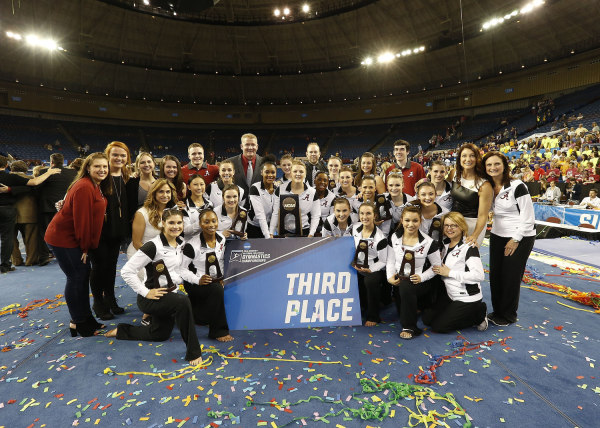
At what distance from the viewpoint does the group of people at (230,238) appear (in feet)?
10.1

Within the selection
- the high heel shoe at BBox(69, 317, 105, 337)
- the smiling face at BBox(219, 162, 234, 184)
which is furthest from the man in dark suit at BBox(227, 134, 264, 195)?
the high heel shoe at BBox(69, 317, 105, 337)

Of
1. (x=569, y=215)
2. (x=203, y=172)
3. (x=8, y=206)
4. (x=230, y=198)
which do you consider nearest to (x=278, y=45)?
(x=203, y=172)

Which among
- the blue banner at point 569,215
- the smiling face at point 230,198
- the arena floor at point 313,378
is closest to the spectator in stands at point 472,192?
the arena floor at point 313,378

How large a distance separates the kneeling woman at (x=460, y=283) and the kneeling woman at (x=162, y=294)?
2.59 metres

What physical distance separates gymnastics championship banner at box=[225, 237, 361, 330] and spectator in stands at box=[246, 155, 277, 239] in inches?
27.7

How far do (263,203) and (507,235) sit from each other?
302 cm

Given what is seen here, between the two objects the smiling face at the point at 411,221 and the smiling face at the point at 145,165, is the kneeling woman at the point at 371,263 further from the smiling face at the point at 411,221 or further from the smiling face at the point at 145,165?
the smiling face at the point at 145,165

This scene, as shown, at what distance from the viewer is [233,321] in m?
3.43

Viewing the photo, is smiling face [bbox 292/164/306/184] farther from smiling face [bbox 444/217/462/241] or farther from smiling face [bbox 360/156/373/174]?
smiling face [bbox 444/217/462/241]

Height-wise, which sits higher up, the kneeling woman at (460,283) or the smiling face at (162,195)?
the smiling face at (162,195)

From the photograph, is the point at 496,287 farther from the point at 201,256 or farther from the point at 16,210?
the point at 16,210

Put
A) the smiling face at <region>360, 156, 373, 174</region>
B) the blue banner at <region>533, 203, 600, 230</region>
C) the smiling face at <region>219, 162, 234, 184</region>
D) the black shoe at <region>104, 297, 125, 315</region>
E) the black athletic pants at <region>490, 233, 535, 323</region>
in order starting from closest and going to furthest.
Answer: the black athletic pants at <region>490, 233, 535, 323</region>, the black shoe at <region>104, 297, 125, 315</region>, the smiling face at <region>219, 162, 234, 184</region>, the smiling face at <region>360, 156, 373, 174</region>, the blue banner at <region>533, 203, 600, 230</region>

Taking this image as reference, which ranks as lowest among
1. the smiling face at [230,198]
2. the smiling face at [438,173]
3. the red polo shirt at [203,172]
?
the smiling face at [230,198]

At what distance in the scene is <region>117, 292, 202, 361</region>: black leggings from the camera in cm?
280
